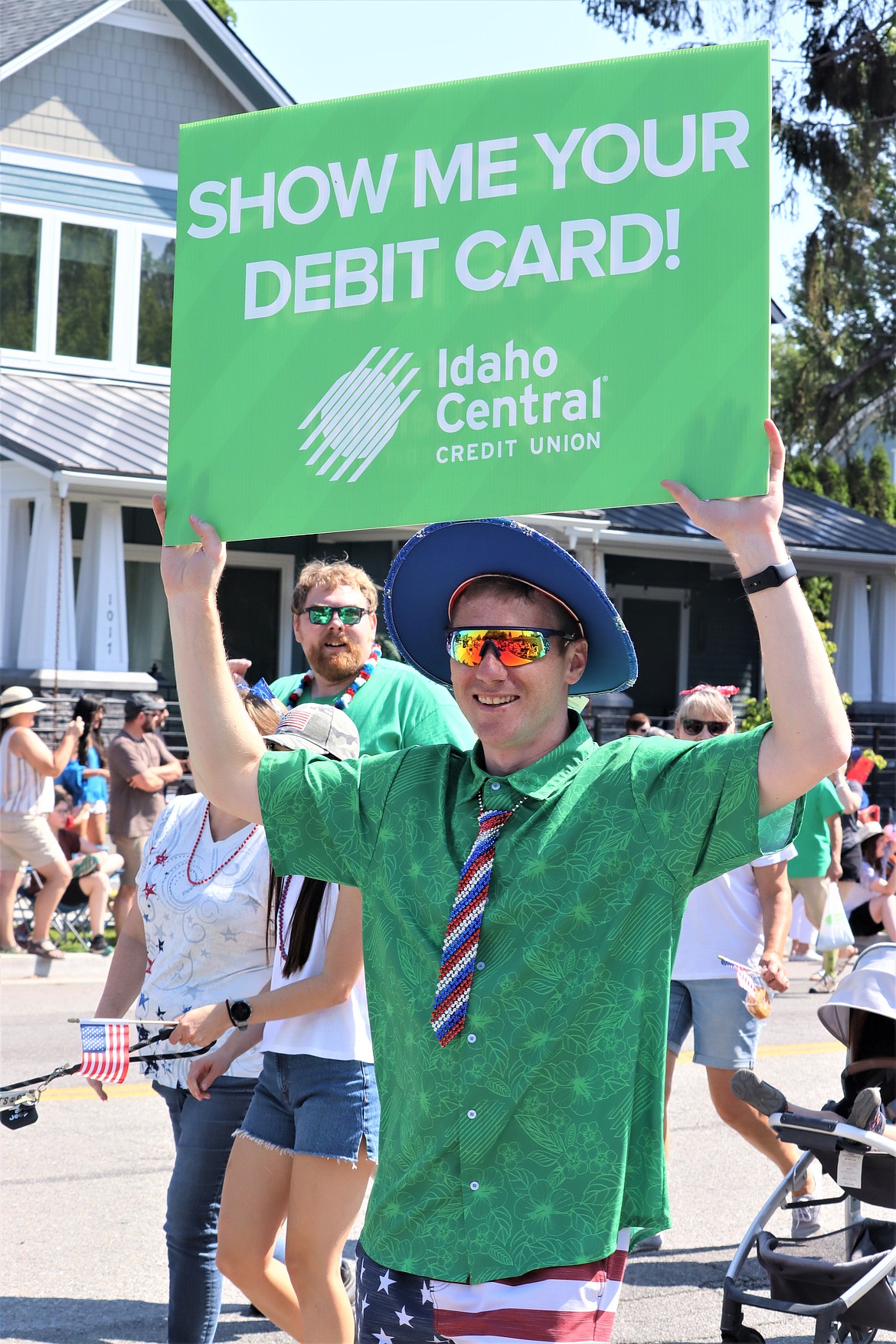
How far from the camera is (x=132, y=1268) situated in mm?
5762

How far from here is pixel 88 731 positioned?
15.1 meters

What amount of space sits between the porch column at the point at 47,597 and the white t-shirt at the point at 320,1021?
13.9 m

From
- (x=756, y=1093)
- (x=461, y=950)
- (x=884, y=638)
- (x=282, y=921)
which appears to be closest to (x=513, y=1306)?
(x=461, y=950)

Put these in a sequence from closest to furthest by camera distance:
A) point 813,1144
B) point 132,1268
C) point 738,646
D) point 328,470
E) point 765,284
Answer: point 765,284 → point 328,470 → point 813,1144 → point 132,1268 → point 738,646

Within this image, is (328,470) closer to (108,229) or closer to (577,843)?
(577,843)

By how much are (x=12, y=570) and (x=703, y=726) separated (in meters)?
13.1

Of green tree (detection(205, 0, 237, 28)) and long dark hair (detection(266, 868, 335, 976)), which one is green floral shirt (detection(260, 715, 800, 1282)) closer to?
long dark hair (detection(266, 868, 335, 976))

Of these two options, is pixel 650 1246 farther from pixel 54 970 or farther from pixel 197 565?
pixel 54 970

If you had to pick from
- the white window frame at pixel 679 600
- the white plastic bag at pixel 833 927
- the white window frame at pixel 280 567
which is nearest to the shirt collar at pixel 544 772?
the white plastic bag at pixel 833 927

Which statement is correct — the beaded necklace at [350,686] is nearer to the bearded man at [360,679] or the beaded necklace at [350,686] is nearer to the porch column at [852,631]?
the bearded man at [360,679]

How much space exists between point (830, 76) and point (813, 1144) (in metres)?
20.1

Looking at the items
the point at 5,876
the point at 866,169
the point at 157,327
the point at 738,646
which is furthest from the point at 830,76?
the point at 5,876

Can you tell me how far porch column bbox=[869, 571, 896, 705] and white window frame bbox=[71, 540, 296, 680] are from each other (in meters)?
8.81

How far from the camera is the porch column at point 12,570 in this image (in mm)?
18219
